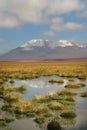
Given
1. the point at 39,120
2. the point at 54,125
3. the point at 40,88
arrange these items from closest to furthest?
the point at 54,125
the point at 39,120
the point at 40,88

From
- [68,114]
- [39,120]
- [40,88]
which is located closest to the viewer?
[39,120]

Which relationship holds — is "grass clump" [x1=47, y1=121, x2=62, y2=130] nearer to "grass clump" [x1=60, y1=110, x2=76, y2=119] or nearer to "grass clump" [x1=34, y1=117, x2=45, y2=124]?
"grass clump" [x1=34, y1=117, x2=45, y2=124]

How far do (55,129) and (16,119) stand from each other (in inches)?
163

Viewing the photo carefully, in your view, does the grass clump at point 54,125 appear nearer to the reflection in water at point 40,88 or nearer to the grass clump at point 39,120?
the grass clump at point 39,120

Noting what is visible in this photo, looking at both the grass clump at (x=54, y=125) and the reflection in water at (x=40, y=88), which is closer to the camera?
Answer: the grass clump at (x=54, y=125)

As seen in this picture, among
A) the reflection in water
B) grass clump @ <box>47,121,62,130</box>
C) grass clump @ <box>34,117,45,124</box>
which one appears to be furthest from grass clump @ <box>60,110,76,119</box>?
the reflection in water

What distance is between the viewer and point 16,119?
23.0m

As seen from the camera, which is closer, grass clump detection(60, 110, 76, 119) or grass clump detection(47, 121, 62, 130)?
grass clump detection(47, 121, 62, 130)

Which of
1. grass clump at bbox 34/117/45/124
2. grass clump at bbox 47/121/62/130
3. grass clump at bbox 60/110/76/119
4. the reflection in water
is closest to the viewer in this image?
grass clump at bbox 47/121/62/130

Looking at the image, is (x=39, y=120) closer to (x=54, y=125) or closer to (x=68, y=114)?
(x=54, y=125)

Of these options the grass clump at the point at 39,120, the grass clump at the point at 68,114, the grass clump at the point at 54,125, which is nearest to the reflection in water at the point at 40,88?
the grass clump at the point at 68,114

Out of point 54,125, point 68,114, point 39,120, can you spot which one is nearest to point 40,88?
point 68,114

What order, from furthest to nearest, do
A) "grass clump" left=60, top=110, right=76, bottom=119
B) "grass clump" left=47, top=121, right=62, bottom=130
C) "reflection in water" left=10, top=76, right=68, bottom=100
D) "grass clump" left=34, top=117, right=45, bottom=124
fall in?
1. "reflection in water" left=10, top=76, right=68, bottom=100
2. "grass clump" left=60, top=110, right=76, bottom=119
3. "grass clump" left=34, top=117, right=45, bottom=124
4. "grass clump" left=47, top=121, right=62, bottom=130

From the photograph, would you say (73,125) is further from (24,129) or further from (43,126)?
(24,129)
